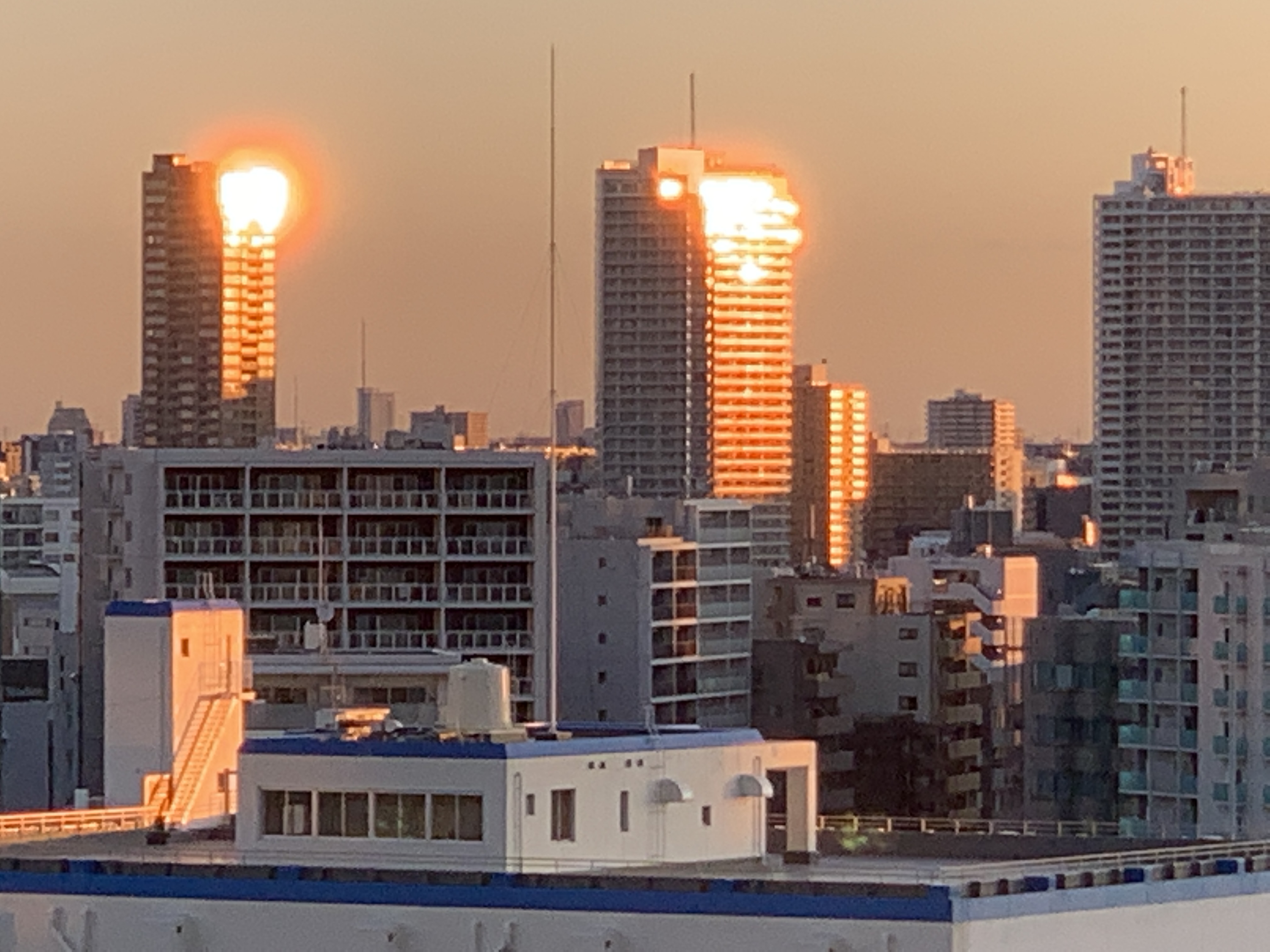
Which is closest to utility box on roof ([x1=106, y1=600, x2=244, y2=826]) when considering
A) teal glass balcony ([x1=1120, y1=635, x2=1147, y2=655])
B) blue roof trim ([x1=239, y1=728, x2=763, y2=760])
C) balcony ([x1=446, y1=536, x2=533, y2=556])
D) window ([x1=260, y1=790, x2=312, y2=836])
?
window ([x1=260, y1=790, x2=312, y2=836])

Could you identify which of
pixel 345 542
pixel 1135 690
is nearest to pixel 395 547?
pixel 345 542

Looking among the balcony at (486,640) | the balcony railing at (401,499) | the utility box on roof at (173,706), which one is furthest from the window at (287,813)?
the balcony railing at (401,499)

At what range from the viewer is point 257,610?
12119cm

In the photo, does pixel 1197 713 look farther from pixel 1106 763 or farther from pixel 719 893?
pixel 719 893

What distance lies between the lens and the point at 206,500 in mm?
124000

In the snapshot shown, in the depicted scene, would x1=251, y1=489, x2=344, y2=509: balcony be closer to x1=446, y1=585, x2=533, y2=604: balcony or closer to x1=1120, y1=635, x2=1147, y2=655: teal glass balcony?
x1=446, y1=585, x2=533, y2=604: balcony

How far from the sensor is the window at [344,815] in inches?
1726

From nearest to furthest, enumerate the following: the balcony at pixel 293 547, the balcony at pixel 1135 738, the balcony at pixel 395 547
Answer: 1. the balcony at pixel 1135 738
2. the balcony at pixel 293 547
3. the balcony at pixel 395 547

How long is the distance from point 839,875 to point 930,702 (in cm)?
10190

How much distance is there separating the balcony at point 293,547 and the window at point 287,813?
7884 centimetres

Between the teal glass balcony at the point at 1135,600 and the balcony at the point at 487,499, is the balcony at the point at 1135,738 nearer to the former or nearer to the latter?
the teal glass balcony at the point at 1135,600

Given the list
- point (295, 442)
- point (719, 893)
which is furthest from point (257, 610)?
point (719, 893)

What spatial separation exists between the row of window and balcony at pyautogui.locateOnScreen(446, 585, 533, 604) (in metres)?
79.9

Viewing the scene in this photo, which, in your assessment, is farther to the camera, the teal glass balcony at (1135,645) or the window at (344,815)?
the teal glass balcony at (1135,645)
